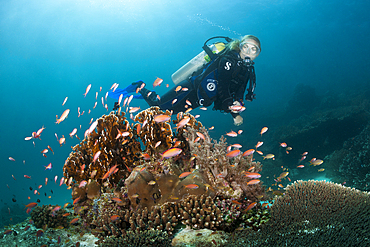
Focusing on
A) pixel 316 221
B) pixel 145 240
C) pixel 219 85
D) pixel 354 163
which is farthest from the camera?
pixel 354 163

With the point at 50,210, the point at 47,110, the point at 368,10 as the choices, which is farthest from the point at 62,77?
the point at 368,10

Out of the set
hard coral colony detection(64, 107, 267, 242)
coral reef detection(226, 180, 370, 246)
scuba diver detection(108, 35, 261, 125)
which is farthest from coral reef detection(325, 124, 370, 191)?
hard coral colony detection(64, 107, 267, 242)

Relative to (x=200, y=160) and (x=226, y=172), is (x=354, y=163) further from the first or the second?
(x=200, y=160)

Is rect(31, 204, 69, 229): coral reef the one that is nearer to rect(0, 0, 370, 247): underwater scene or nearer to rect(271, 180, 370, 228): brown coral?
rect(0, 0, 370, 247): underwater scene

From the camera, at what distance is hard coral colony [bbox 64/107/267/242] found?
3.17 metres

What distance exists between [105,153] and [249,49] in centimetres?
645

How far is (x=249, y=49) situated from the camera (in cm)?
668

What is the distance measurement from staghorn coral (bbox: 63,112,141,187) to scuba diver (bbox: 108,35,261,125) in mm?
1931

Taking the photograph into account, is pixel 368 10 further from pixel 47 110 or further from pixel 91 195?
pixel 47 110

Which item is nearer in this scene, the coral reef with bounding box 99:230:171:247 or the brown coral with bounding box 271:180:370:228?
the coral reef with bounding box 99:230:171:247

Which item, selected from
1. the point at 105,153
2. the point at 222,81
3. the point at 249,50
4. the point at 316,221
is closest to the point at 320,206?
the point at 316,221

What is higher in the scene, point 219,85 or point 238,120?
point 219,85

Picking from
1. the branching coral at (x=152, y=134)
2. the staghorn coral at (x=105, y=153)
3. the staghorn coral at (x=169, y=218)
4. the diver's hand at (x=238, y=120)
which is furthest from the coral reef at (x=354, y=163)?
the staghorn coral at (x=105, y=153)

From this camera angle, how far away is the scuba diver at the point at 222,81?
6.24 meters
